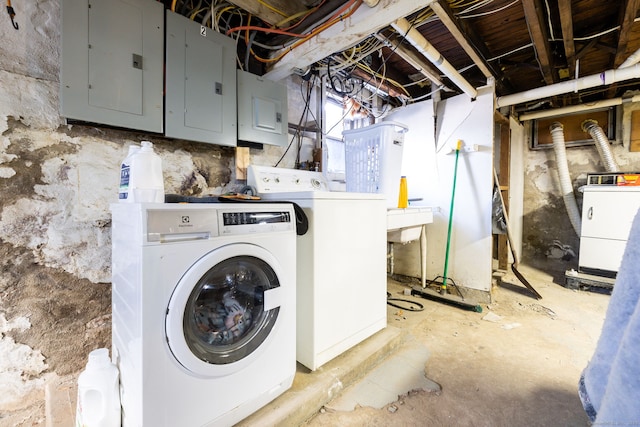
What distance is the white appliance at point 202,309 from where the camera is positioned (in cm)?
86

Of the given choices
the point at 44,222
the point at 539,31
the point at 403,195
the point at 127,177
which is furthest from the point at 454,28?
the point at 44,222

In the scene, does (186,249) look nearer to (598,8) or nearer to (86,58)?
(86,58)

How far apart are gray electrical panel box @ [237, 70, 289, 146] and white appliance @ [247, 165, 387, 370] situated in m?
0.36

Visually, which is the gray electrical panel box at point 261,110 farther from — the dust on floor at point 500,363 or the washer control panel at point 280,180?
the dust on floor at point 500,363

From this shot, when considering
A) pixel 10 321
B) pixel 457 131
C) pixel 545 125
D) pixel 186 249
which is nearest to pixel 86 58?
pixel 186 249

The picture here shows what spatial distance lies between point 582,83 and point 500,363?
7.90ft

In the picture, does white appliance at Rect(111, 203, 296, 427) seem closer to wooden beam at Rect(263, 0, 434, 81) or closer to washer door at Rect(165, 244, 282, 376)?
washer door at Rect(165, 244, 282, 376)

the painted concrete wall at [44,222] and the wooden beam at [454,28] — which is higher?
the wooden beam at [454,28]

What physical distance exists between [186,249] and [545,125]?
15.6ft

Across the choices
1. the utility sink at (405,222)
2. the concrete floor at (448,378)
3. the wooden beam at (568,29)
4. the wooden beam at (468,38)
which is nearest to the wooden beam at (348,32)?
the wooden beam at (468,38)

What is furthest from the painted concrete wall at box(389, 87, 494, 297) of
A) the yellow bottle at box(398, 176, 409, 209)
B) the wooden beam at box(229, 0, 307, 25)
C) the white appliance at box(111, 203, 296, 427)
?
the white appliance at box(111, 203, 296, 427)

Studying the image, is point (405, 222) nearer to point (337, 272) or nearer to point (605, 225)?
point (337, 272)

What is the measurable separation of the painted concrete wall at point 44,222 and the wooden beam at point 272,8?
3.02 ft

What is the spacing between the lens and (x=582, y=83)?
7.66ft
